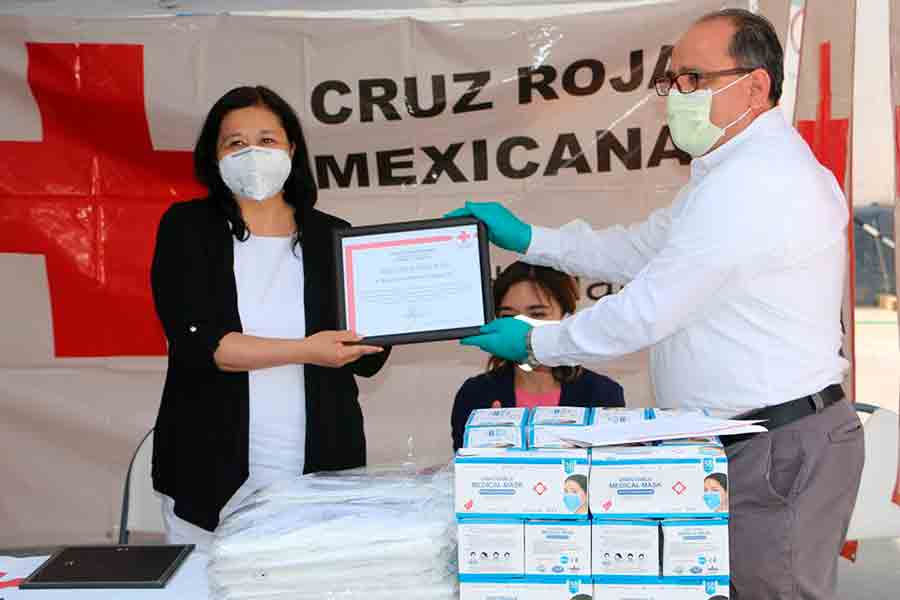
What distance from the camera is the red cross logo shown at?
3.53 m

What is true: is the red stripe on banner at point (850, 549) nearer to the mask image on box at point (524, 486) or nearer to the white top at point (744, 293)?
the white top at point (744, 293)

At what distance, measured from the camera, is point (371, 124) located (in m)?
3.60

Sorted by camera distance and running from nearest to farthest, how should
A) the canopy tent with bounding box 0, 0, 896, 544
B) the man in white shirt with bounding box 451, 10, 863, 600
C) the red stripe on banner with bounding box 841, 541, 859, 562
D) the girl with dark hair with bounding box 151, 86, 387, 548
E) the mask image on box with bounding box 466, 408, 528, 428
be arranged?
the mask image on box with bounding box 466, 408, 528, 428 < the man in white shirt with bounding box 451, 10, 863, 600 < the girl with dark hair with bounding box 151, 86, 387, 548 < the red stripe on banner with bounding box 841, 541, 859, 562 < the canopy tent with bounding box 0, 0, 896, 544

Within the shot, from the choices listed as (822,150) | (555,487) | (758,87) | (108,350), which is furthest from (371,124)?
(555,487)

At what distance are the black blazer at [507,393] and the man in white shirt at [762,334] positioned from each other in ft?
2.36

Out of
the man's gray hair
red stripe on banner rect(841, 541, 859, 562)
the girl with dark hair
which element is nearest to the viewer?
the man's gray hair

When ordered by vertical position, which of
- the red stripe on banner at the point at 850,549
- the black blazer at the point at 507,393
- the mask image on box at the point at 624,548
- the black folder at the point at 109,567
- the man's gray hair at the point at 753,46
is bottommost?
the red stripe on banner at the point at 850,549

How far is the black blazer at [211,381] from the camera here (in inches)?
83.2

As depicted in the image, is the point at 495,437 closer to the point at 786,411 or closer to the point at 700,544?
the point at 700,544

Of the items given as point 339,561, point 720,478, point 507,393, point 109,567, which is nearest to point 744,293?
point 720,478

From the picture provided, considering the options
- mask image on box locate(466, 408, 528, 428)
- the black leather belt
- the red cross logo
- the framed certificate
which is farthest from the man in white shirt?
the red cross logo

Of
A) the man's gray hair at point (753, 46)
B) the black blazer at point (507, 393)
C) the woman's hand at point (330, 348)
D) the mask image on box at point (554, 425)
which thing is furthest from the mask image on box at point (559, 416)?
the black blazer at point (507, 393)

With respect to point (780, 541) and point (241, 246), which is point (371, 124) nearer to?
point (241, 246)

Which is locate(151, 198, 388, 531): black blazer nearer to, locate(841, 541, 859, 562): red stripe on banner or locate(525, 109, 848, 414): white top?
locate(525, 109, 848, 414): white top
